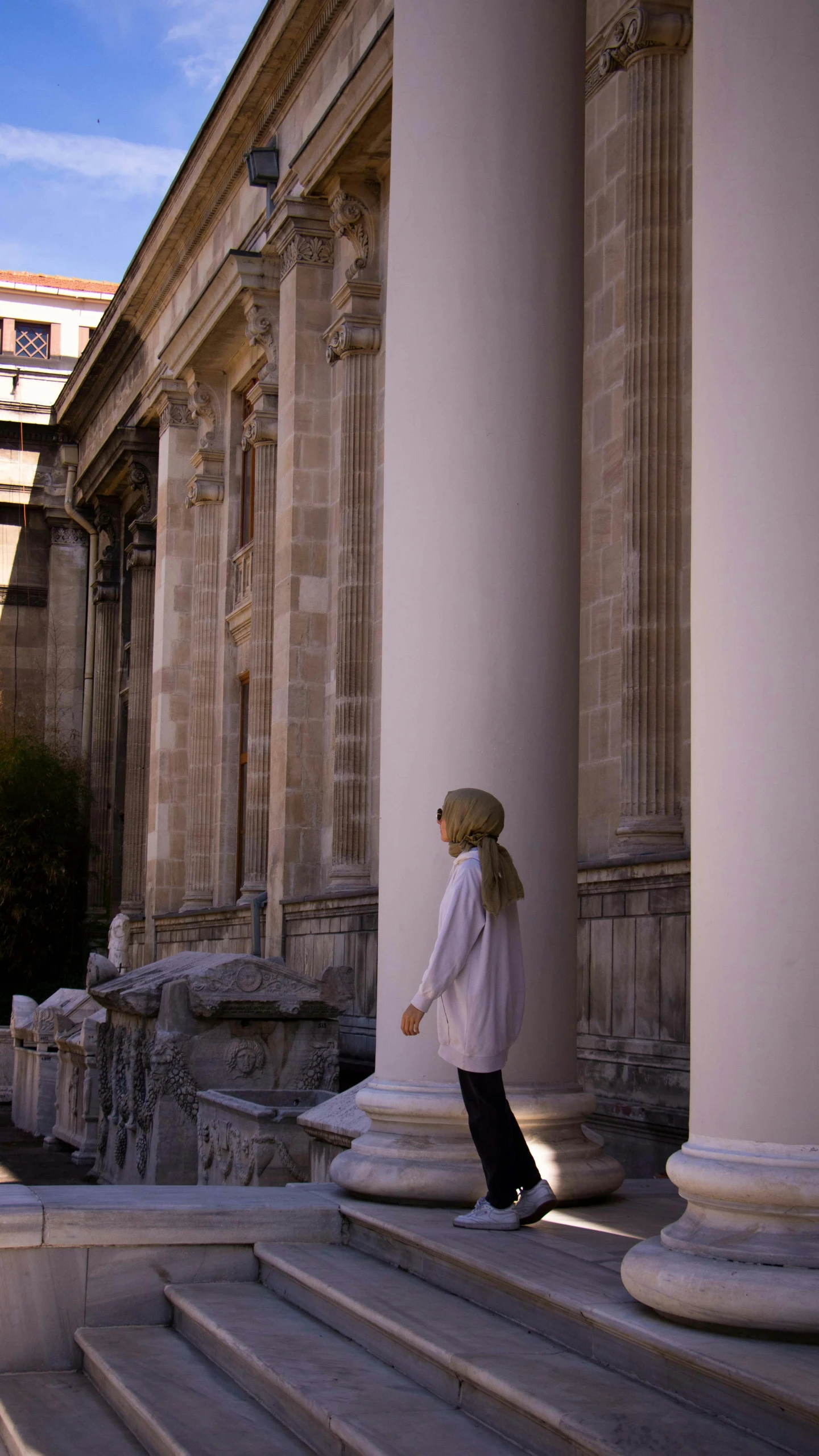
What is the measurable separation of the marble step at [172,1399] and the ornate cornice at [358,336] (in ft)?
46.0

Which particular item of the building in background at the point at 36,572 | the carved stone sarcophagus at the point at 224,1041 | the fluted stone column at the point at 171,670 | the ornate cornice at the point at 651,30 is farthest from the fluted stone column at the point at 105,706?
the ornate cornice at the point at 651,30

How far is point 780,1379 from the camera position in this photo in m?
3.62

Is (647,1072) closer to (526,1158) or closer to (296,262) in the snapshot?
(526,1158)

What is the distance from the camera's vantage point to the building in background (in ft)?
114

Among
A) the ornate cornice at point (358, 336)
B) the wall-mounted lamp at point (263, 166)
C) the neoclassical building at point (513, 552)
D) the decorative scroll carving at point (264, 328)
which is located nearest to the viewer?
the neoclassical building at point (513, 552)

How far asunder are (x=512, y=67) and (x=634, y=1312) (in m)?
4.75

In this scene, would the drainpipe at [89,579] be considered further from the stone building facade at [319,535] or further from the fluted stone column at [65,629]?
the fluted stone column at [65,629]

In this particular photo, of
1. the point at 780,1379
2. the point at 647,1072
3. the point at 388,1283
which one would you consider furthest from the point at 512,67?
the point at 647,1072

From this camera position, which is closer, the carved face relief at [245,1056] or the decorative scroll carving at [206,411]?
the carved face relief at [245,1056]

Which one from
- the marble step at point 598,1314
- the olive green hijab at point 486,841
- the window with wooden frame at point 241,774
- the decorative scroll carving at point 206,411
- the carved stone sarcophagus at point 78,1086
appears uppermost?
the decorative scroll carving at point 206,411

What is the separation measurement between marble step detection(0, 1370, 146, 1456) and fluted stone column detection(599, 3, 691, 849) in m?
6.80

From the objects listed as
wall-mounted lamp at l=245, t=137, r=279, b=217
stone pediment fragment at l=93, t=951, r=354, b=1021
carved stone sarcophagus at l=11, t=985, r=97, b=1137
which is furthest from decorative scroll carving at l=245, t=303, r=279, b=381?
stone pediment fragment at l=93, t=951, r=354, b=1021

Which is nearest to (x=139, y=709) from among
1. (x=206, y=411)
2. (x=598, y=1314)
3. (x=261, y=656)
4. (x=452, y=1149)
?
(x=206, y=411)

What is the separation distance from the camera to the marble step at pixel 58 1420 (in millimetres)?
4859
